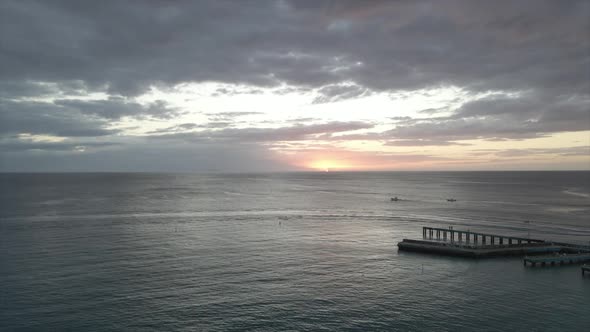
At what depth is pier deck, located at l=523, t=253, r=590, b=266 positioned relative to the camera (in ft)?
210

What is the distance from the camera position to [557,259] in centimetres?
6538

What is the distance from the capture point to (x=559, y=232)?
93.9 meters

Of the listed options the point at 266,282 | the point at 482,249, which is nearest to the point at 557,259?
the point at 482,249

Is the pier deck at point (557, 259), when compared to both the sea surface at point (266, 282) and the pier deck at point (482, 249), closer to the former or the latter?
the sea surface at point (266, 282)

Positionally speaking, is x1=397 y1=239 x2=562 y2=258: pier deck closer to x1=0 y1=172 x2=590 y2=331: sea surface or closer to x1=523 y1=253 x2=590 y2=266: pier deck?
x1=0 y1=172 x2=590 y2=331: sea surface

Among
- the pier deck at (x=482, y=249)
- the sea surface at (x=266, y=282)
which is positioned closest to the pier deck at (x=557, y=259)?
the sea surface at (x=266, y=282)

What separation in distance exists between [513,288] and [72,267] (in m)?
61.1

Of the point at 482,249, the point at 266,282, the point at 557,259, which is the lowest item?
the point at 557,259

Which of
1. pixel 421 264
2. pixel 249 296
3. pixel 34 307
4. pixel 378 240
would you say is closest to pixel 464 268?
pixel 421 264

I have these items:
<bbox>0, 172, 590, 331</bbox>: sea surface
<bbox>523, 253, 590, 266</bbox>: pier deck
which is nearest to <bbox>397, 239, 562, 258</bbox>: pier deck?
<bbox>0, 172, 590, 331</bbox>: sea surface

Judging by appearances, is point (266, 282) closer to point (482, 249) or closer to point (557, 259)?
point (482, 249)

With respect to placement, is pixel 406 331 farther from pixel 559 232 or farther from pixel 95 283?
pixel 559 232

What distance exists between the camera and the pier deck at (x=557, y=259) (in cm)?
6406

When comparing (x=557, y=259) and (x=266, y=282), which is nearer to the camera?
(x=266, y=282)
